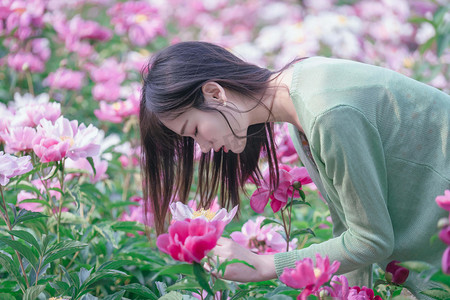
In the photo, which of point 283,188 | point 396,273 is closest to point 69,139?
point 283,188

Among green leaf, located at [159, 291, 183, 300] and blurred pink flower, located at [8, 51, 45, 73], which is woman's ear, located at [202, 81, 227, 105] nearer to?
green leaf, located at [159, 291, 183, 300]

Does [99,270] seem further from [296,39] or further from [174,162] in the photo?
[296,39]

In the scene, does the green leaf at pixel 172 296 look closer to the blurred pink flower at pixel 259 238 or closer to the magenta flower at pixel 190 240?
the magenta flower at pixel 190 240

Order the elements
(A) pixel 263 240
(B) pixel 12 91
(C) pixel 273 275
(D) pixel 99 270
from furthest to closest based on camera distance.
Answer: (B) pixel 12 91 < (A) pixel 263 240 < (D) pixel 99 270 < (C) pixel 273 275

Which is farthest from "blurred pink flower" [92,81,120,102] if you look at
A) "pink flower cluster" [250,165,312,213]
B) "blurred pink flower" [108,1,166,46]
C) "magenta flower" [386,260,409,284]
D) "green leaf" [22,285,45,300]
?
"magenta flower" [386,260,409,284]

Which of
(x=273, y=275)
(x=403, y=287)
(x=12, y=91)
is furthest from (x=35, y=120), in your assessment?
(x=12, y=91)

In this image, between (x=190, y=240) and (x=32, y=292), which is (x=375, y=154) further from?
(x=32, y=292)

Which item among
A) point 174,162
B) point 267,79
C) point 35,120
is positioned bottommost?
point 174,162

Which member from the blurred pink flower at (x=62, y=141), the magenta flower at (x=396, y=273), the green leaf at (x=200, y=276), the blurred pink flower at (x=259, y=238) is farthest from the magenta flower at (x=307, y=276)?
the blurred pink flower at (x=62, y=141)

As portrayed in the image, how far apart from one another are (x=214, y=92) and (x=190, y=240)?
445 mm

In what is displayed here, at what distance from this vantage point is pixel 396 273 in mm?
1194

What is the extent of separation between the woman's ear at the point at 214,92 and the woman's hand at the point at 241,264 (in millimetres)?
304

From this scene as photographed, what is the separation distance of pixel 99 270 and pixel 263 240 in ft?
1.34

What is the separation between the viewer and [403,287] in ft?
4.22
